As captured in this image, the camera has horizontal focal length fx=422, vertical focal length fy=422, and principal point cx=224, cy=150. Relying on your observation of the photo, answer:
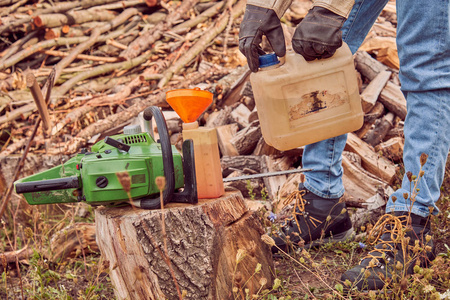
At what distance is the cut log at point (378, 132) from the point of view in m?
3.46

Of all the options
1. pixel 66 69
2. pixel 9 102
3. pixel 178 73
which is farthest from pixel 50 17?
pixel 178 73

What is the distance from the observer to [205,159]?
1.91 m

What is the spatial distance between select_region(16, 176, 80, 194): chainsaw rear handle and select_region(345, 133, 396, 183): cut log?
2.04m

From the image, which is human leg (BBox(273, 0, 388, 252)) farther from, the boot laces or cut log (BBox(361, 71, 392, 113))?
cut log (BBox(361, 71, 392, 113))

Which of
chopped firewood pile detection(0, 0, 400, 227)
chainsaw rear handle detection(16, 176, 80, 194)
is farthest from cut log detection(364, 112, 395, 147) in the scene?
chainsaw rear handle detection(16, 176, 80, 194)

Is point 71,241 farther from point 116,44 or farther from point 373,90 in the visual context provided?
point 116,44

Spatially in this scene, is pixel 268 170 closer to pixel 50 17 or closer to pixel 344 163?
pixel 344 163

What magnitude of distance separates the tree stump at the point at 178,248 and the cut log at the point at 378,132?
1962 millimetres

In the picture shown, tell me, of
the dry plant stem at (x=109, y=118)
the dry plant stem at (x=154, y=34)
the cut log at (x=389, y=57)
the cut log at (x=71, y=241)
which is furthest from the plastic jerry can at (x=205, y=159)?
the dry plant stem at (x=154, y=34)

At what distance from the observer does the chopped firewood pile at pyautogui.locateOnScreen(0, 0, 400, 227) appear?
10.6ft

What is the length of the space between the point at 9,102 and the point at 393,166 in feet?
12.8

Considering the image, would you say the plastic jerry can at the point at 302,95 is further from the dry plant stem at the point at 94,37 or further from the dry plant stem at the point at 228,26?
the dry plant stem at the point at 94,37

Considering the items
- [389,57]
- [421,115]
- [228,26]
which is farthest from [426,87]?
[228,26]

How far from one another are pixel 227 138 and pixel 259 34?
5.32ft
